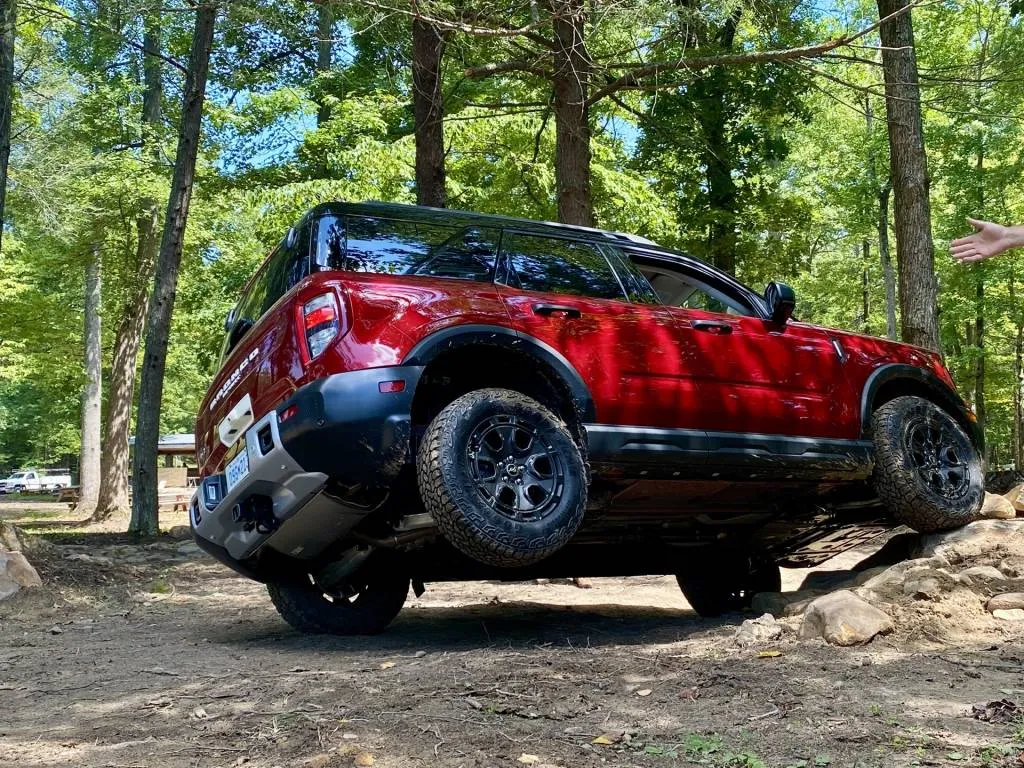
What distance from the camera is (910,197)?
32.4ft

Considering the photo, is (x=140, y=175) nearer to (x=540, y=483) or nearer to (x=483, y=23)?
(x=483, y=23)

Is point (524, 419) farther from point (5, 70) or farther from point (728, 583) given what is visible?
point (5, 70)

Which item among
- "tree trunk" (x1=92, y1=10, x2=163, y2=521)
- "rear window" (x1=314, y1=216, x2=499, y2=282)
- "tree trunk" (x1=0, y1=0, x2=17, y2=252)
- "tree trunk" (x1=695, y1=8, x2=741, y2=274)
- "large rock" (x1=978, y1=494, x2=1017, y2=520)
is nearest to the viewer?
"rear window" (x1=314, y1=216, x2=499, y2=282)

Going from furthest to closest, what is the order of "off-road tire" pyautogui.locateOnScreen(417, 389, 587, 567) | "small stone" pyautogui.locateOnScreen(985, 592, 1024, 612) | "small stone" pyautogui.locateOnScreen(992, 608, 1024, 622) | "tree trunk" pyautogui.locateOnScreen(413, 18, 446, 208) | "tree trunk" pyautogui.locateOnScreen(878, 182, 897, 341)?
"tree trunk" pyautogui.locateOnScreen(878, 182, 897, 341), "tree trunk" pyautogui.locateOnScreen(413, 18, 446, 208), "small stone" pyautogui.locateOnScreen(985, 592, 1024, 612), "small stone" pyautogui.locateOnScreen(992, 608, 1024, 622), "off-road tire" pyautogui.locateOnScreen(417, 389, 587, 567)

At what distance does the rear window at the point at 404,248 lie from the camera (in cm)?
467

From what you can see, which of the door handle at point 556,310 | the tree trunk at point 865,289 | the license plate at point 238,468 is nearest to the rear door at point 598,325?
the door handle at point 556,310

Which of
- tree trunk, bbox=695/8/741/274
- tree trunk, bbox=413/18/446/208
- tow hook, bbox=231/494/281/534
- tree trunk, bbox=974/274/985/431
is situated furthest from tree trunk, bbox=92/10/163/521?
tree trunk, bbox=974/274/985/431

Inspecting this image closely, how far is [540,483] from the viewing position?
14.4 ft

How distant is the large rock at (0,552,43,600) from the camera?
759cm

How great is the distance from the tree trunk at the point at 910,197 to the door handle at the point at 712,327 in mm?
4972

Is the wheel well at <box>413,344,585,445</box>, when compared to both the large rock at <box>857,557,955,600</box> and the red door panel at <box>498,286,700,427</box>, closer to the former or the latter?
the red door panel at <box>498,286,700,427</box>

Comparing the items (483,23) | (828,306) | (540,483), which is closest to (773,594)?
(540,483)

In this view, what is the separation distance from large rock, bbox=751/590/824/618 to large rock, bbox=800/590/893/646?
894 millimetres

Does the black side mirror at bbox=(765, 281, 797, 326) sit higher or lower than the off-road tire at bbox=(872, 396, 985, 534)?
higher
